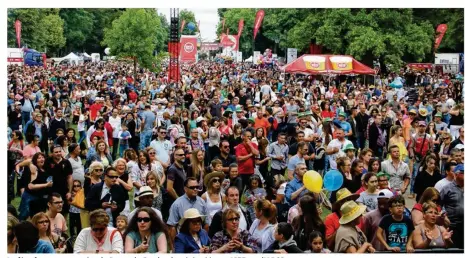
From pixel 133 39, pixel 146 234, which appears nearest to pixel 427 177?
pixel 146 234

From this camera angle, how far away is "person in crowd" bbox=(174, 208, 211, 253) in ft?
21.9

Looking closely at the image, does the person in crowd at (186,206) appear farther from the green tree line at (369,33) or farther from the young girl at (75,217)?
the green tree line at (369,33)

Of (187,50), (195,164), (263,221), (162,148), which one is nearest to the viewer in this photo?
(263,221)

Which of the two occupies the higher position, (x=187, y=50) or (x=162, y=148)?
(x=187, y=50)

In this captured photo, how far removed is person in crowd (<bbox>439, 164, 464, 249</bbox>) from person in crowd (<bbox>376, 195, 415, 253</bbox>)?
36.3 inches

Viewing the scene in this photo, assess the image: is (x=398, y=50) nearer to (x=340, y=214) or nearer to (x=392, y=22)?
(x=392, y=22)

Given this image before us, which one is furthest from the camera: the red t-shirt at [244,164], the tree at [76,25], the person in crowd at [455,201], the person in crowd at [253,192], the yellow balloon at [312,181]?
the tree at [76,25]

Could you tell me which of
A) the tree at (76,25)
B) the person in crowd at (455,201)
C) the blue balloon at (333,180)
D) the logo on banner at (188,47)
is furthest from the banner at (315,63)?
the tree at (76,25)

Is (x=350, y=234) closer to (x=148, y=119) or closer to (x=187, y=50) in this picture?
(x=148, y=119)

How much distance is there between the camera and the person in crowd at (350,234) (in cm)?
664

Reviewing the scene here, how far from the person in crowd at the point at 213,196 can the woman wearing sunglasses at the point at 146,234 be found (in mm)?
1485

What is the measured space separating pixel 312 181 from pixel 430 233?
183 cm

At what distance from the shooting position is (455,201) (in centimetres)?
821

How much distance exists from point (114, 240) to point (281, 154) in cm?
518
